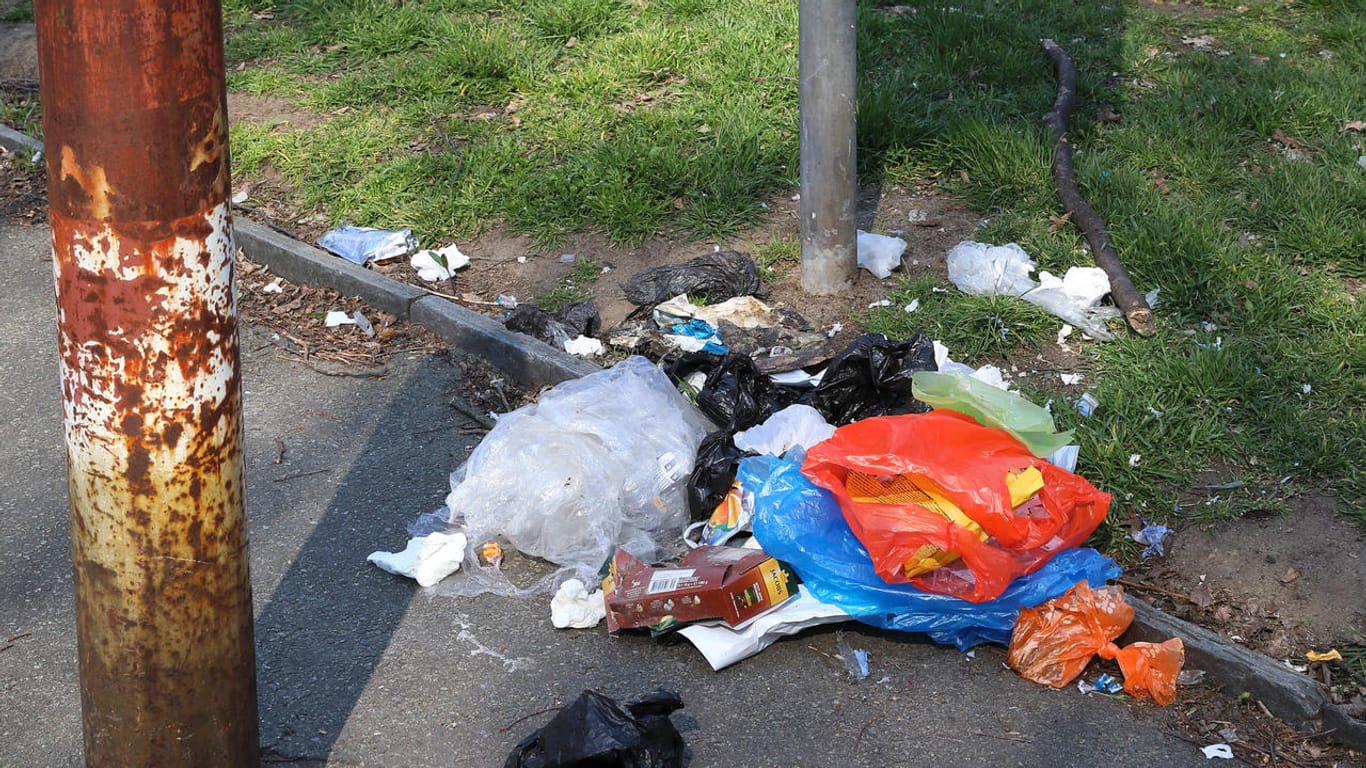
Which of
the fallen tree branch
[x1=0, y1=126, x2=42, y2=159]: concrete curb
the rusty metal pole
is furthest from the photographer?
[x1=0, y1=126, x2=42, y2=159]: concrete curb

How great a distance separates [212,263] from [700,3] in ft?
17.6

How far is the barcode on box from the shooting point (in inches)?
125

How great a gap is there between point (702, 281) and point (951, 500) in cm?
197

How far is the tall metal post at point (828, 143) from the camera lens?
4.46 metres

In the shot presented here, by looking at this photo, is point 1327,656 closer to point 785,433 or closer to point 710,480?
point 785,433

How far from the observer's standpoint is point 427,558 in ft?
11.5

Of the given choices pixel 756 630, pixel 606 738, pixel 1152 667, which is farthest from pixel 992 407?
pixel 606 738

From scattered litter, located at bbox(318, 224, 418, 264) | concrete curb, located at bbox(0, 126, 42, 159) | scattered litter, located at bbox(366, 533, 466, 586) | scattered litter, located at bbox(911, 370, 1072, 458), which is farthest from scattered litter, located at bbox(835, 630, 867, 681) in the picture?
concrete curb, located at bbox(0, 126, 42, 159)

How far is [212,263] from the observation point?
7.01 feet

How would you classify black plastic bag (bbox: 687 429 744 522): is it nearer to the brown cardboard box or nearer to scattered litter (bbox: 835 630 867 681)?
the brown cardboard box

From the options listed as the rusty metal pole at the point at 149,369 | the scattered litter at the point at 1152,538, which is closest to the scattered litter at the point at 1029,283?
the scattered litter at the point at 1152,538

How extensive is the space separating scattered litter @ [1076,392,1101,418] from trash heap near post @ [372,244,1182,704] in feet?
1.36

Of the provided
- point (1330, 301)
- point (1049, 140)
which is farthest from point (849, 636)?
point (1049, 140)

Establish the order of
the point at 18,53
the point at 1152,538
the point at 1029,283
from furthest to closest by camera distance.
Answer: the point at 18,53
the point at 1029,283
the point at 1152,538
